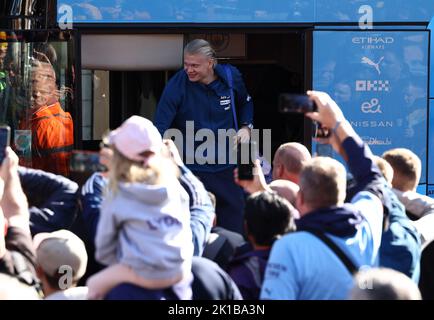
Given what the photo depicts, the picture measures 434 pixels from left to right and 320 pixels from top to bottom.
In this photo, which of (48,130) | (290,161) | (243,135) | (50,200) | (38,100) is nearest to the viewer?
(50,200)

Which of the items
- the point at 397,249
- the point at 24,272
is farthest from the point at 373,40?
the point at 24,272

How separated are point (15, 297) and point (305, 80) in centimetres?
418

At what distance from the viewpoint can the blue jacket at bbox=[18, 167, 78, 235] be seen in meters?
4.02

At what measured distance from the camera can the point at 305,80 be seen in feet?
23.2

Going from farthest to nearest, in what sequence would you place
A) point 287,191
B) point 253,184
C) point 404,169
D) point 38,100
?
1. point 38,100
2. point 404,169
3. point 287,191
4. point 253,184

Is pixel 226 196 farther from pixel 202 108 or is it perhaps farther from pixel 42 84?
pixel 42 84

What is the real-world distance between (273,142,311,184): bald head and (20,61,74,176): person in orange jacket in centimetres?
236

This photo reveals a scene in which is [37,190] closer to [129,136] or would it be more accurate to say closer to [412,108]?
[129,136]

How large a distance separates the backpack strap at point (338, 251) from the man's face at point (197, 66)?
3410 mm

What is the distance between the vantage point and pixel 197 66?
657 centimetres

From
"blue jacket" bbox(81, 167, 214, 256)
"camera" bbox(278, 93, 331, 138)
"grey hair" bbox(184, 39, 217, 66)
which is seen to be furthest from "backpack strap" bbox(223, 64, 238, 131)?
"camera" bbox(278, 93, 331, 138)

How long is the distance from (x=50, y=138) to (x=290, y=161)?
2511 millimetres

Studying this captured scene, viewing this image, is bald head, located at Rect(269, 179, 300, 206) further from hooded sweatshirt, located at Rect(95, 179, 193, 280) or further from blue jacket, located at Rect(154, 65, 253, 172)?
blue jacket, located at Rect(154, 65, 253, 172)
